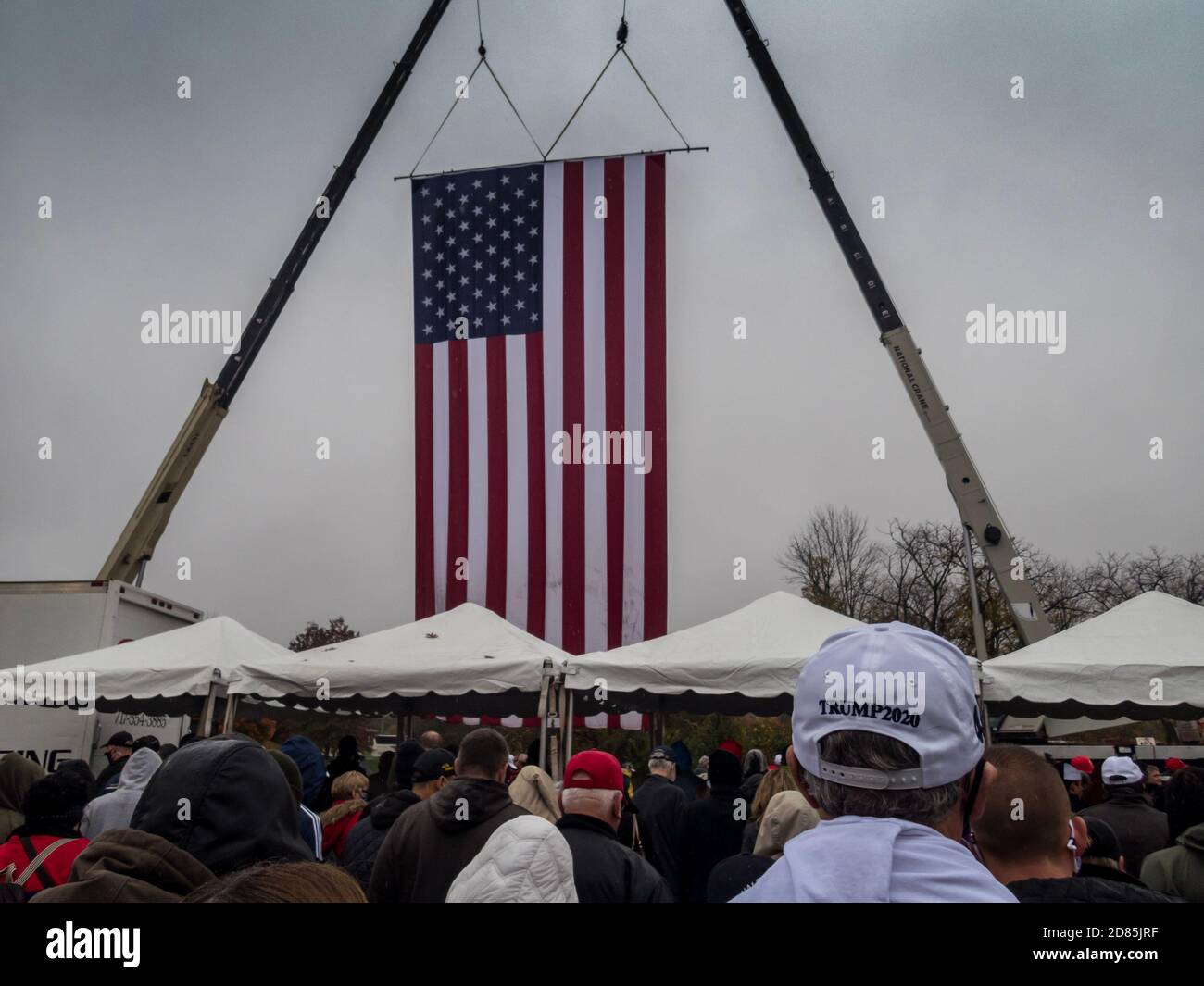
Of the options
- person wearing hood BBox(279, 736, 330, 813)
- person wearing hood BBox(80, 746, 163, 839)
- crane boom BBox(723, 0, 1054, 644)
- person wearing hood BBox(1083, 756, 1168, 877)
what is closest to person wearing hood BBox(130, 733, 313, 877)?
person wearing hood BBox(80, 746, 163, 839)

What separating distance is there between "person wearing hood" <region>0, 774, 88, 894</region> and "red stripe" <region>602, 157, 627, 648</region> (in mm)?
10337

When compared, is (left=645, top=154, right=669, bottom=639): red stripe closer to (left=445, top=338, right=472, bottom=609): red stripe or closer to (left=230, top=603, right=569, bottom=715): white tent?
(left=445, top=338, right=472, bottom=609): red stripe

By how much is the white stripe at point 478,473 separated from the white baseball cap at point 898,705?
12.6 metres

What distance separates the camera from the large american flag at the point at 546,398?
547 inches

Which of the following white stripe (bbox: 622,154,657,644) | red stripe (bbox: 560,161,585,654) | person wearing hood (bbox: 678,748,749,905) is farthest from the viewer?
red stripe (bbox: 560,161,585,654)

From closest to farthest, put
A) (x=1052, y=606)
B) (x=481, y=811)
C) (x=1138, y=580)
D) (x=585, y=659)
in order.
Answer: (x=481, y=811)
(x=585, y=659)
(x=1052, y=606)
(x=1138, y=580)

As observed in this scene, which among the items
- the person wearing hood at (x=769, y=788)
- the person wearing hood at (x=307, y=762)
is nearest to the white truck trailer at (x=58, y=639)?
→ the person wearing hood at (x=307, y=762)

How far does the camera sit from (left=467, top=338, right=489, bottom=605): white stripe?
14.0 m

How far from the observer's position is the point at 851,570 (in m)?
38.6

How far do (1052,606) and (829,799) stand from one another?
37927 mm

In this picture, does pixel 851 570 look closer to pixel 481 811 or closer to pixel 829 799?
pixel 481 811

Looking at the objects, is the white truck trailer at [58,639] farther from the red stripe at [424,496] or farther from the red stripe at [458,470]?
the red stripe at [458,470]
